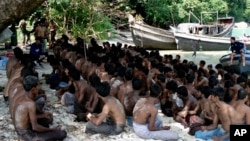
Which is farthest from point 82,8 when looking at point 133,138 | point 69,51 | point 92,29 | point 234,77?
point 133,138

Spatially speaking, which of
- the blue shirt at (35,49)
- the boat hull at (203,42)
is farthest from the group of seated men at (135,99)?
the boat hull at (203,42)

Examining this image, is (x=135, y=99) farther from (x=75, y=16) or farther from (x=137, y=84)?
(x=75, y=16)

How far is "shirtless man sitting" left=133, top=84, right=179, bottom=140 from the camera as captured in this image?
250 inches

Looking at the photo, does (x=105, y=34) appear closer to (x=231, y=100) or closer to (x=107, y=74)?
(x=107, y=74)

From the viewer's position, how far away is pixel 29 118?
578 centimetres

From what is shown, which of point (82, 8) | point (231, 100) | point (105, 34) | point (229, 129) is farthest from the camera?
point (105, 34)

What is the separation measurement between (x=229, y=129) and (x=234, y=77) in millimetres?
2994

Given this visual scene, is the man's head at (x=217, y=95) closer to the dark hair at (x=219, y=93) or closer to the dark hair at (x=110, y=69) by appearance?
the dark hair at (x=219, y=93)

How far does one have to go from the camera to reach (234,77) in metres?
9.03

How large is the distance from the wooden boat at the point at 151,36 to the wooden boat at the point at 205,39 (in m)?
0.67

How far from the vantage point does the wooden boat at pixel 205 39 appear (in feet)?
78.4

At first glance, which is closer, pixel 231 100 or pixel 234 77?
pixel 231 100

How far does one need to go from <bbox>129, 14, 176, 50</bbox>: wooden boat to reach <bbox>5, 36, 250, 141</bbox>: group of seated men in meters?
14.5

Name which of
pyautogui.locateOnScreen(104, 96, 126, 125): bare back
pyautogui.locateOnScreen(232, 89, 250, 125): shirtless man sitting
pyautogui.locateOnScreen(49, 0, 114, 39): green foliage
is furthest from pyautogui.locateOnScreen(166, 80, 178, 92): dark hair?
pyautogui.locateOnScreen(49, 0, 114, 39): green foliage
